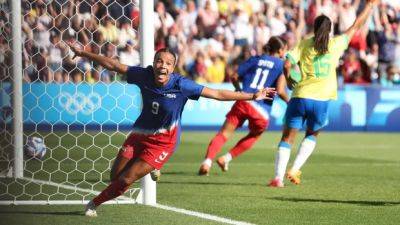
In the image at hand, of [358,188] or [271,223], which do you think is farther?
[358,188]

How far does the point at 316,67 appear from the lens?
1279 centimetres

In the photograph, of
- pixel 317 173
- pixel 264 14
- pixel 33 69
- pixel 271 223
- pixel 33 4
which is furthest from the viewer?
pixel 264 14

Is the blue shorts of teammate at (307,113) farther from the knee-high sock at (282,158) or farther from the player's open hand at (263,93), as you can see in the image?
the player's open hand at (263,93)

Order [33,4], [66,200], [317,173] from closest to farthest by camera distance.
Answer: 1. [66,200]
2. [33,4]
3. [317,173]

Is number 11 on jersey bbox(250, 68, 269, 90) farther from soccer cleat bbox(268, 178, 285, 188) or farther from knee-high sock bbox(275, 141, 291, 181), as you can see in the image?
soccer cleat bbox(268, 178, 285, 188)

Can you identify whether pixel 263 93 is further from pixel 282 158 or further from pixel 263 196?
pixel 282 158

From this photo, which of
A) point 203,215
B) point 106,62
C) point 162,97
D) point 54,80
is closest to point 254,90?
point 54,80

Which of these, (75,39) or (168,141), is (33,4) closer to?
(75,39)

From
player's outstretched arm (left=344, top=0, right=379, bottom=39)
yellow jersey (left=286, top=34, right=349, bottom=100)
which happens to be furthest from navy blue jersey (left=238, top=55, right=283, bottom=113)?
player's outstretched arm (left=344, top=0, right=379, bottom=39)

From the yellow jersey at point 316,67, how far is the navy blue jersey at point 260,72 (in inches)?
55.5

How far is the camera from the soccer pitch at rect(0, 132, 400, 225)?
A: 32.2ft

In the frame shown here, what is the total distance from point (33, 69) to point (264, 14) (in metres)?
13.6

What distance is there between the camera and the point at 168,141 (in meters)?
9.92

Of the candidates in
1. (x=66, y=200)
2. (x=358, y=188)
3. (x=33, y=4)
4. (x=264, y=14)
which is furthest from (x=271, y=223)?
(x=264, y=14)
